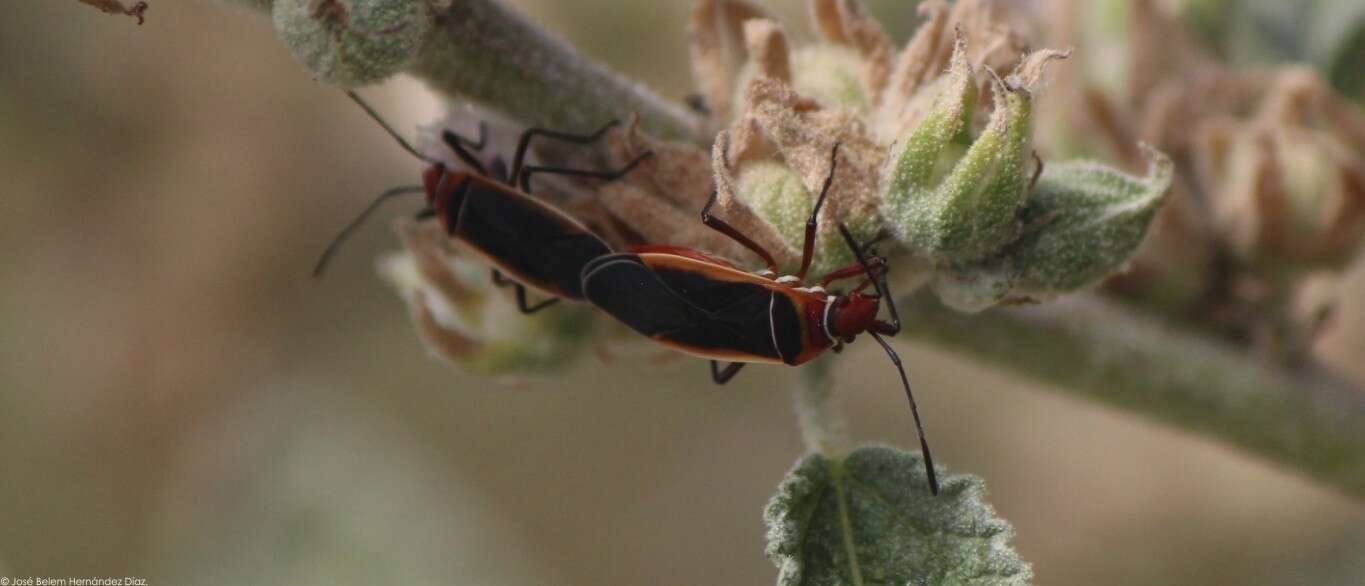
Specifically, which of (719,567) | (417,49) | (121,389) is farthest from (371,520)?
(417,49)

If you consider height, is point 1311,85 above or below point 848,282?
above

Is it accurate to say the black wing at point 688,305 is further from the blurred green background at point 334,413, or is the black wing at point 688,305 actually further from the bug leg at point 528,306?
the blurred green background at point 334,413

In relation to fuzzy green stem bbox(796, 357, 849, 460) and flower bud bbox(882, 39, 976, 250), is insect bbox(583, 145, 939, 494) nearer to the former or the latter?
fuzzy green stem bbox(796, 357, 849, 460)

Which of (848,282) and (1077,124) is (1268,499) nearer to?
(1077,124)

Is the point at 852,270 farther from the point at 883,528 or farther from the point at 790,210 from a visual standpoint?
the point at 883,528

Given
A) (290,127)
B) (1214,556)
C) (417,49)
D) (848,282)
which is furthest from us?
(290,127)
